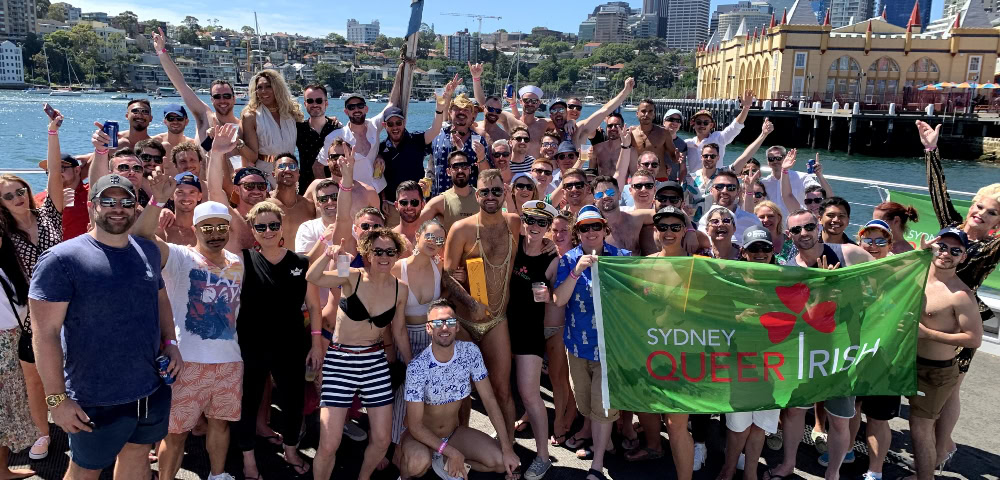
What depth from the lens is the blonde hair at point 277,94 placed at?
7.05 m

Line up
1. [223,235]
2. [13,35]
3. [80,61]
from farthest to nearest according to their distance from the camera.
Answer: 1. [13,35]
2. [80,61]
3. [223,235]

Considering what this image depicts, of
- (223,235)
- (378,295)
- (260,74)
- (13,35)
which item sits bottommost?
(378,295)

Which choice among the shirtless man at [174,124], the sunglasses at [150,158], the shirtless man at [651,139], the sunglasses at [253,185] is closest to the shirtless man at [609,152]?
the shirtless man at [651,139]

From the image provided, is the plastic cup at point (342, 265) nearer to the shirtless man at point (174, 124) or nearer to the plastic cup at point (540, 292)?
the plastic cup at point (540, 292)

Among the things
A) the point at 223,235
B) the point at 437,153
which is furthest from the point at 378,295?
the point at 437,153

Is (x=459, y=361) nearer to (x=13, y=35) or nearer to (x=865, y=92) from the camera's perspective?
(x=865, y=92)

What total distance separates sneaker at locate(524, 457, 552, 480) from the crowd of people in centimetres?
2

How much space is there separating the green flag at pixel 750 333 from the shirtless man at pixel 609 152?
12.2ft

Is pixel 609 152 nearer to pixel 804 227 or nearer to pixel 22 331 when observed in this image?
pixel 804 227

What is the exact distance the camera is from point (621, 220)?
5801 millimetres

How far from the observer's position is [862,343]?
4.74 meters

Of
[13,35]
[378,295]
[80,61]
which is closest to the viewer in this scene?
[378,295]

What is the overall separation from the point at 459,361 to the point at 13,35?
212006 mm

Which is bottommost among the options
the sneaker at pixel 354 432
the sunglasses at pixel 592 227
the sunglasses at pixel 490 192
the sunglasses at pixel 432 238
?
the sneaker at pixel 354 432
